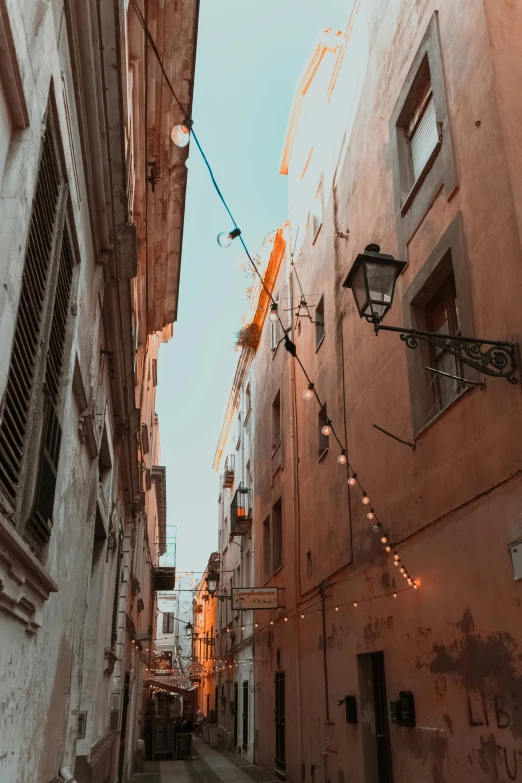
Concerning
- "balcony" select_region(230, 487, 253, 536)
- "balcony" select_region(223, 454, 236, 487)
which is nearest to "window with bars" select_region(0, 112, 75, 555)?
"balcony" select_region(230, 487, 253, 536)

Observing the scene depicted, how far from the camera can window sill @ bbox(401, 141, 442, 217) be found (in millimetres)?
7934

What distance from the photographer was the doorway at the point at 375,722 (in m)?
8.75

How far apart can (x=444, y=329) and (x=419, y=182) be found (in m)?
1.91

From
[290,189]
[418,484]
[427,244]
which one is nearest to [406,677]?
[418,484]

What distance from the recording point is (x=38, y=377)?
3.79 meters

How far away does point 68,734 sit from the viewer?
19.8 ft

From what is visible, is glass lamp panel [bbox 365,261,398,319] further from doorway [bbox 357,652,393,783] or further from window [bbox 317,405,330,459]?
window [bbox 317,405,330,459]

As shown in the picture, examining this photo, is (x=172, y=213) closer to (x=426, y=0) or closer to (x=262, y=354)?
(x=426, y=0)

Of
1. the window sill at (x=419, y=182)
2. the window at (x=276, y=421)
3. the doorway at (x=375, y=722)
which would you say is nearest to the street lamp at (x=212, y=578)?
the window at (x=276, y=421)

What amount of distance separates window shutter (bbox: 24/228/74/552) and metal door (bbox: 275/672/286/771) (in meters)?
12.4

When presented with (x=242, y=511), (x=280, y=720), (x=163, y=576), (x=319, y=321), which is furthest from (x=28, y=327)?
(x=163, y=576)

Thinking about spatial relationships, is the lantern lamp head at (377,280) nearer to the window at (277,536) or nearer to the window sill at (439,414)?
the window sill at (439,414)

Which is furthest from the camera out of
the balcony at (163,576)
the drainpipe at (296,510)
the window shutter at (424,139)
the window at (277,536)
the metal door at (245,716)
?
the balcony at (163,576)

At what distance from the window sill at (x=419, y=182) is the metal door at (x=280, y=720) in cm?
1093
